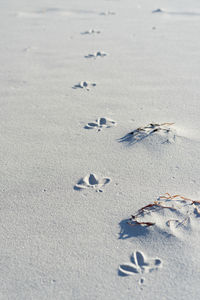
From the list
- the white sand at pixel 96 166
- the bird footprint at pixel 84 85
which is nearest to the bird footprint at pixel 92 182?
the white sand at pixel 96 166

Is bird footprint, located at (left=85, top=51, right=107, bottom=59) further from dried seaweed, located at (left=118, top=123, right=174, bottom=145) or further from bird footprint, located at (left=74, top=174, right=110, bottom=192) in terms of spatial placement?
bird footprint, located at (left=74, top=174, right=110, bottom=192)

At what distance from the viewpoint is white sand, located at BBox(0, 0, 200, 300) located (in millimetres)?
1022

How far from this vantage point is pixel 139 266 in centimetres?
104

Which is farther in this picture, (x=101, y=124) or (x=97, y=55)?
(x=97, y=55)

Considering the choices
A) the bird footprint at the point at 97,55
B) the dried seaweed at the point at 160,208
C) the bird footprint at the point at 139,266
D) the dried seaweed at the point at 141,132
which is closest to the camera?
the bird footprint at the point at 139,266

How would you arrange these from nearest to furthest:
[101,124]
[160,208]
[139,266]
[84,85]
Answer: [139,266]
[160,208]
[101,124]
[84,85]

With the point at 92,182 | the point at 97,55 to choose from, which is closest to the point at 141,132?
the point at 92,182

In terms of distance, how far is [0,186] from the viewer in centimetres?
137

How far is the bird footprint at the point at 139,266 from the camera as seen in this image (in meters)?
1.02

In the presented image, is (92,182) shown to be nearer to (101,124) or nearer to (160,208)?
(160,208)

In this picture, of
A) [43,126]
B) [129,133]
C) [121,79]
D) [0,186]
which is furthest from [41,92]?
[0,186]

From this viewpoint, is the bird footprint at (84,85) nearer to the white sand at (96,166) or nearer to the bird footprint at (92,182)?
the white sand at (96,166)

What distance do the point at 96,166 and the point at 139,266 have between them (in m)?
0.54

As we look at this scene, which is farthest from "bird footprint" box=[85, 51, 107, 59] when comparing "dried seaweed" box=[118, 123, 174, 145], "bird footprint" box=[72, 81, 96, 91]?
"dried seaweed" box=[118, 123, 174, 145]
